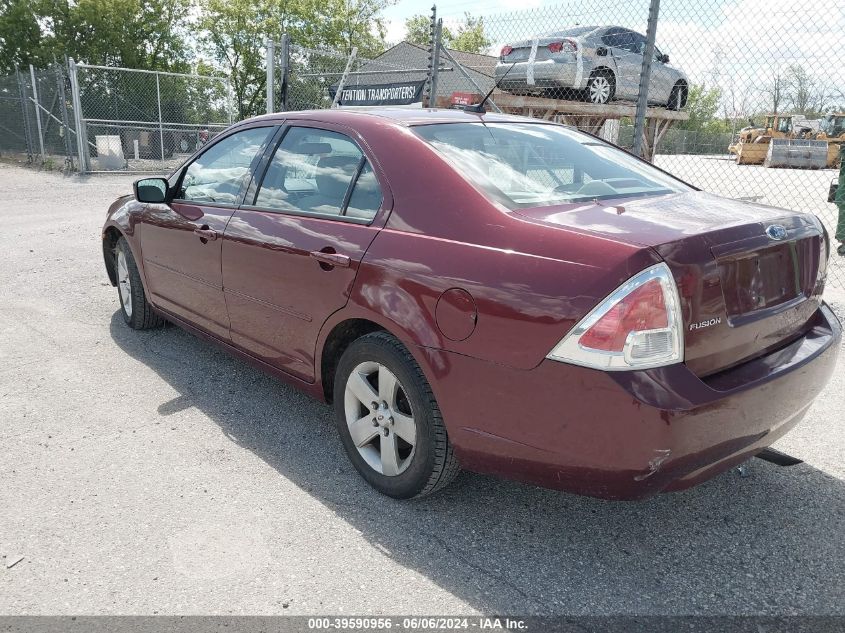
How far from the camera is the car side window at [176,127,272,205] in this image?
12.4 feet

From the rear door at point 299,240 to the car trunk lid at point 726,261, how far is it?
0.83m

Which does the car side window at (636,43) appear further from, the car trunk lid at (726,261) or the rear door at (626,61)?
the car trunk lid at (726,261)

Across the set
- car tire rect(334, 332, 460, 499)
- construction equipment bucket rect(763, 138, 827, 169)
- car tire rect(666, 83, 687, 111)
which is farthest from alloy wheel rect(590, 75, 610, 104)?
construction equipment bucket rect(763, 138, 827, 169)

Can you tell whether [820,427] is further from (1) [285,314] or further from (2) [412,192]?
(1) [285,314]

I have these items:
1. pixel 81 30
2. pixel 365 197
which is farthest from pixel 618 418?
pixel 81 30

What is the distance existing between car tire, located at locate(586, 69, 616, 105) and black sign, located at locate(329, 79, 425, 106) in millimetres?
2767

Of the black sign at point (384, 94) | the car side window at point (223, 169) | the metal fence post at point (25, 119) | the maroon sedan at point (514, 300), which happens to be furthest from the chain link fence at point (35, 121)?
the maroon sedan at point (514, 300)

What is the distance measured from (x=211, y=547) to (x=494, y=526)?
114 centimetres

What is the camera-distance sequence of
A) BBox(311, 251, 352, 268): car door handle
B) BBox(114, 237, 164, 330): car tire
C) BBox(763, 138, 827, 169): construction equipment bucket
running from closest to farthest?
BBox(311, 251, 352, 268): car door handle < BBox(114, 237, 164, 330): car tire < BBox(763, 138, 827, 169): construction equipment bucket

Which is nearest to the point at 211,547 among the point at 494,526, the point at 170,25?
the point at 494,526

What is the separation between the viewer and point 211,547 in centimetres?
261

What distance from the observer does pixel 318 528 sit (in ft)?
9.00

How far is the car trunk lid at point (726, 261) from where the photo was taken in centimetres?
219

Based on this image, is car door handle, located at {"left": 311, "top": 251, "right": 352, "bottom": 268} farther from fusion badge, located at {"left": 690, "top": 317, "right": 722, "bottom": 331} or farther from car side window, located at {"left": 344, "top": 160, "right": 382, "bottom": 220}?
fusion badge, located at {"left": 690, "top": 317, "right": 722, "bottom": 331}
